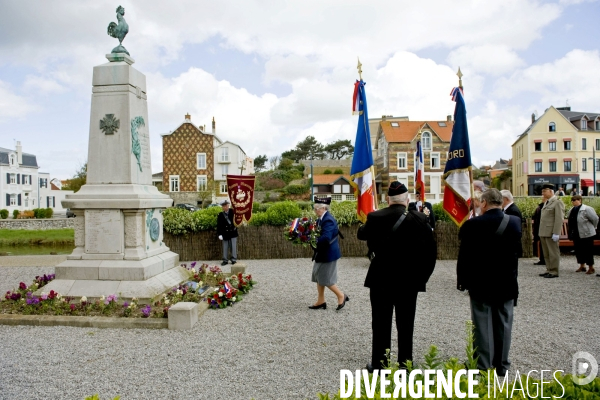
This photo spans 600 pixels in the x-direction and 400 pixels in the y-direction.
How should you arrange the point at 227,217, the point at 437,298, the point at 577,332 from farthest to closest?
the point at 227,217, the point at 437,298, the point at 577,332

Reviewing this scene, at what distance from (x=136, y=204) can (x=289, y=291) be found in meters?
3.54

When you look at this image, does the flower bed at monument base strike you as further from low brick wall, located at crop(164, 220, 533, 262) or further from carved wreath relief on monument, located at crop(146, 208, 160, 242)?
low brick wall, located at crop(164, 220, 533, 262)

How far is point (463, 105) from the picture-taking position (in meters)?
8.48

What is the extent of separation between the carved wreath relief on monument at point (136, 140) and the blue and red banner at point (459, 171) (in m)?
5.79

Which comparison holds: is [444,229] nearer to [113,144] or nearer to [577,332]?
[577,332]

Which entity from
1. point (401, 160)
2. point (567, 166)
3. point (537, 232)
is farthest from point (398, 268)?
point (567, 166)

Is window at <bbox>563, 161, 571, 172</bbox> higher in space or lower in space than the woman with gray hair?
higher

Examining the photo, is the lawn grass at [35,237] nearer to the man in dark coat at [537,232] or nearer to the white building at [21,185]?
the white building at [21,185]

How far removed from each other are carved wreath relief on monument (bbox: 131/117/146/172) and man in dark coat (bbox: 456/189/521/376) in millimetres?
5954

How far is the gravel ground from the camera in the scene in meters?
4.38

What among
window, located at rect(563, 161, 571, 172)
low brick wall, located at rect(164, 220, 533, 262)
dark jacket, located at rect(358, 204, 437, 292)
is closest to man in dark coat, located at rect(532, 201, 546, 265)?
low brick wall, located at rect(164, 220, 533, 262)

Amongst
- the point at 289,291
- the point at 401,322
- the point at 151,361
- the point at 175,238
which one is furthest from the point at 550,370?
the point at 175,238

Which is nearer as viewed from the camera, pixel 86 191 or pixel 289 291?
pixel 86 191

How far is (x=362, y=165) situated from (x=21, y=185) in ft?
211
